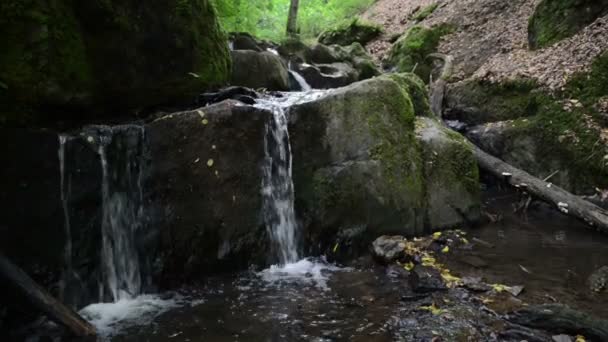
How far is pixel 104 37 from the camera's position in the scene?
5188mm

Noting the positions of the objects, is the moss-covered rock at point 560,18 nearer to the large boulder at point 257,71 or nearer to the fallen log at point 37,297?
the large boulder at point 257,71

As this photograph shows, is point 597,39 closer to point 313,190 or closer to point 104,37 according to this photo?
point 313,190

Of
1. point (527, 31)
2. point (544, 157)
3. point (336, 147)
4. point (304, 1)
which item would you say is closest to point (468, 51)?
point (527, 31)

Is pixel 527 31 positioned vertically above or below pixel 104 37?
above

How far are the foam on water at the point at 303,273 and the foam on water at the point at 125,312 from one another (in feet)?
4.35

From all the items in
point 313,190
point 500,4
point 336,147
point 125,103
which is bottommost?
point 313,190

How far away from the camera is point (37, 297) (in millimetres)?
4023

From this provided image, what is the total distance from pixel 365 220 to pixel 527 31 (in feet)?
29.2

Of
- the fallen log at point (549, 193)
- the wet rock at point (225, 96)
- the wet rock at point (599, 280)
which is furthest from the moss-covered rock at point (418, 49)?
the wet rock at point (599, 280)

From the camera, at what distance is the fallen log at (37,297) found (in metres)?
3.99

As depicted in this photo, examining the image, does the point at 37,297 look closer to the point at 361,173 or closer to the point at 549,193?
the point at 361,173

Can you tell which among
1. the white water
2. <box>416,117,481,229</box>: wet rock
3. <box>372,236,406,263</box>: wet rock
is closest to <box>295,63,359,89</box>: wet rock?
<box>416,117,481,229</box>: wet rock

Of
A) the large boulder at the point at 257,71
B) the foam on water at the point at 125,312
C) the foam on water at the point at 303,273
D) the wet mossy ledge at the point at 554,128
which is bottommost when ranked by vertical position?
the foam on water at the point at 125,312

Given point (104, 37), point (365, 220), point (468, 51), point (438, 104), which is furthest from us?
point (468, 51)
